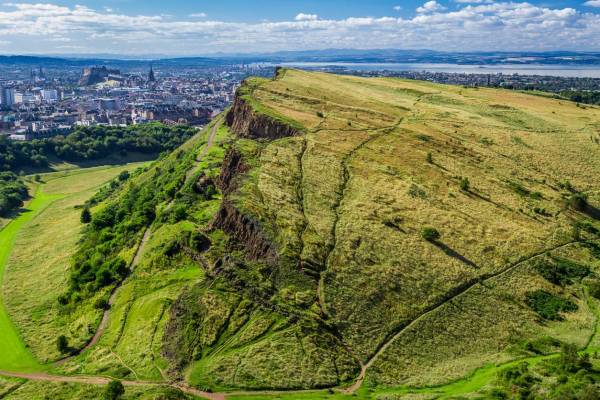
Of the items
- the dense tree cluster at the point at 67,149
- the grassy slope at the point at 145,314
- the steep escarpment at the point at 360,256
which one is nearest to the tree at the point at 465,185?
the steep escarpment at the point at 360,256

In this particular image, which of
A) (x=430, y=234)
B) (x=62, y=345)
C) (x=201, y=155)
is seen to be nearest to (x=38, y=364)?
(x=62, y=345)

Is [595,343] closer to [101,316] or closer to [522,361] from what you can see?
[522,361]

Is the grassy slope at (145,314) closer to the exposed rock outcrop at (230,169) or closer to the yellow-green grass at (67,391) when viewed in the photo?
the yellow-green grass at (67,391)

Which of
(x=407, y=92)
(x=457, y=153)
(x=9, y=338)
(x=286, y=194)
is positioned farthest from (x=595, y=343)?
(x=407, y=92)

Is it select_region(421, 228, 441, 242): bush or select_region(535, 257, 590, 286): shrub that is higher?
select_region(421, 228, 441, 242): bush

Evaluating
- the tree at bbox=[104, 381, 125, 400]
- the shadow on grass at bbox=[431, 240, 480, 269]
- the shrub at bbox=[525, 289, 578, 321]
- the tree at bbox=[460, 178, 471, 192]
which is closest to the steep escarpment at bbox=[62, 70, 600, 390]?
the shrub at bbox=[525, 289, 578, 321]

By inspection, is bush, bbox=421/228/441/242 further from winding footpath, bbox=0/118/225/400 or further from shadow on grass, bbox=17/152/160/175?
shadow on grass, bbox=17/152/160/175
